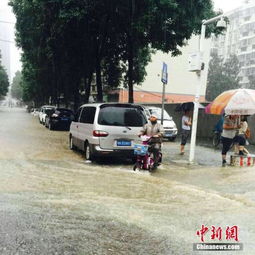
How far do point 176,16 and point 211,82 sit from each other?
49833 millimetres

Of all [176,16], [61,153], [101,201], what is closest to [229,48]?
[176,16]

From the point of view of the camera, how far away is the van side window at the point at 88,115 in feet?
36.6

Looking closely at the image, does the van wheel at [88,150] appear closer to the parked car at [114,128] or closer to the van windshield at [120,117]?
the parked car at [114,128]

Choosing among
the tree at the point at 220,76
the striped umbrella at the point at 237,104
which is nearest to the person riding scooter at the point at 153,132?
the striped umbrella at the point at 237,104

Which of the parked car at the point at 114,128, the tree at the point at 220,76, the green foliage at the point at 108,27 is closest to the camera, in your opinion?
the parked car at the point at 114,128

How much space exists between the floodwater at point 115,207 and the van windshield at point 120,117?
1249 mm

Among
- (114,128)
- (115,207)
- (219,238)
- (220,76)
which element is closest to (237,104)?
(114,128)

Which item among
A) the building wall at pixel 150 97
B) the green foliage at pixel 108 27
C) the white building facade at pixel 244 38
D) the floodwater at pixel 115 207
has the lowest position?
the floodwater at pixel 115 207

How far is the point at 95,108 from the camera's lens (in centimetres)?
1108

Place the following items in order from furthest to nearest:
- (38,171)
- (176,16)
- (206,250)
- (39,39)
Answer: (39,39), (176,16), (38,171), (206,250)

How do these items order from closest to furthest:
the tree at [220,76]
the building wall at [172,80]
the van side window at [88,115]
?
the van side window at [88,115] → the building wall at [172,80] → the tree at [220,76]

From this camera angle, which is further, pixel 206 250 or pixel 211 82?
pixel 211 82

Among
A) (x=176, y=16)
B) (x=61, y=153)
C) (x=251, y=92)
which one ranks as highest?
(x=176, y=16)

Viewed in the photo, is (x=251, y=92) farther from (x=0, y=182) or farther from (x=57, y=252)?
(x=57, y=252)
